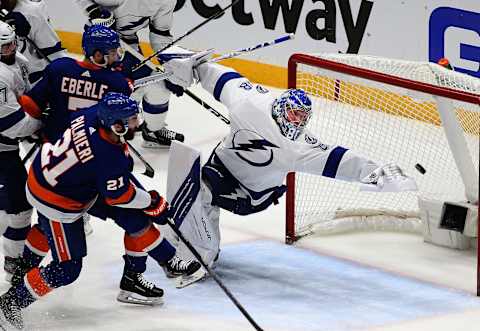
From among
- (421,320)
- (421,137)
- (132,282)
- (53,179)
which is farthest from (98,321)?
(421,137)

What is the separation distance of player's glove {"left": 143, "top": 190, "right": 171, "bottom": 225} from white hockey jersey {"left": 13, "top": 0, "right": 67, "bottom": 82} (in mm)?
1385

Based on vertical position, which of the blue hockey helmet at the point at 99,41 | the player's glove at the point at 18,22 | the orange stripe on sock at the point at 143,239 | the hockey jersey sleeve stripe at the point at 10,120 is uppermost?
the blue hockey helmet at the point at 99,41

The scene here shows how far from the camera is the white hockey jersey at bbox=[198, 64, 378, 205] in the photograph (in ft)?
17.6

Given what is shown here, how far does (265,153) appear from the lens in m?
5.39

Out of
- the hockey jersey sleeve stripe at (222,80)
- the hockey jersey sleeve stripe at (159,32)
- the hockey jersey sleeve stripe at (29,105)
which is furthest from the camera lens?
the hockey jersey sleeve stripe at (159,32)

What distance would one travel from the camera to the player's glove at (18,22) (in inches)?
243

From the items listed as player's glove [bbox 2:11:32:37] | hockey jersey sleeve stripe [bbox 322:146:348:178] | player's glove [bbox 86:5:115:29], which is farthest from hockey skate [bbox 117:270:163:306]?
player's glove [bbox 86:5:115:29]

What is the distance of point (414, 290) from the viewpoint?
217 inches

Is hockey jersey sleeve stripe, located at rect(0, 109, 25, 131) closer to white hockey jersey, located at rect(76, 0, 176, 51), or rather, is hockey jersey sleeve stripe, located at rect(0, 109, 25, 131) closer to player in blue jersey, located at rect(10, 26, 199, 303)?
player in blue jersey, located at rect(10, 26, 199, 303)

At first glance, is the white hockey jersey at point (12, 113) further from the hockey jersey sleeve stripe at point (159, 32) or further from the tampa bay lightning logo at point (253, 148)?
the hockey jersey sleeve stripe at point (159, 32)

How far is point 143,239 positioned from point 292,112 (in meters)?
0.78

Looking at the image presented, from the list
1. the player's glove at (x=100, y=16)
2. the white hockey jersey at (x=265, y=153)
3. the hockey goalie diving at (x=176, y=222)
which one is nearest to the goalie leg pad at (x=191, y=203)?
the hockey goalie diving at (x=176, y=222)

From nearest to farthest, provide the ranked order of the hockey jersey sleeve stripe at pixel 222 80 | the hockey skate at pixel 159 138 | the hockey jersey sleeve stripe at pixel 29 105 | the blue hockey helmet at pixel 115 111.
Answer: the blue hockey helmet at pixel 115 111
the hockey jersey sleeve stripe at pixel 29 105
the hockey jersey sleeve stripe at pixel 222 80
the hockey skate at pixel 159 138

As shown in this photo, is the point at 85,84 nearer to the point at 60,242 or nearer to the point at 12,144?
the point at 12,144
